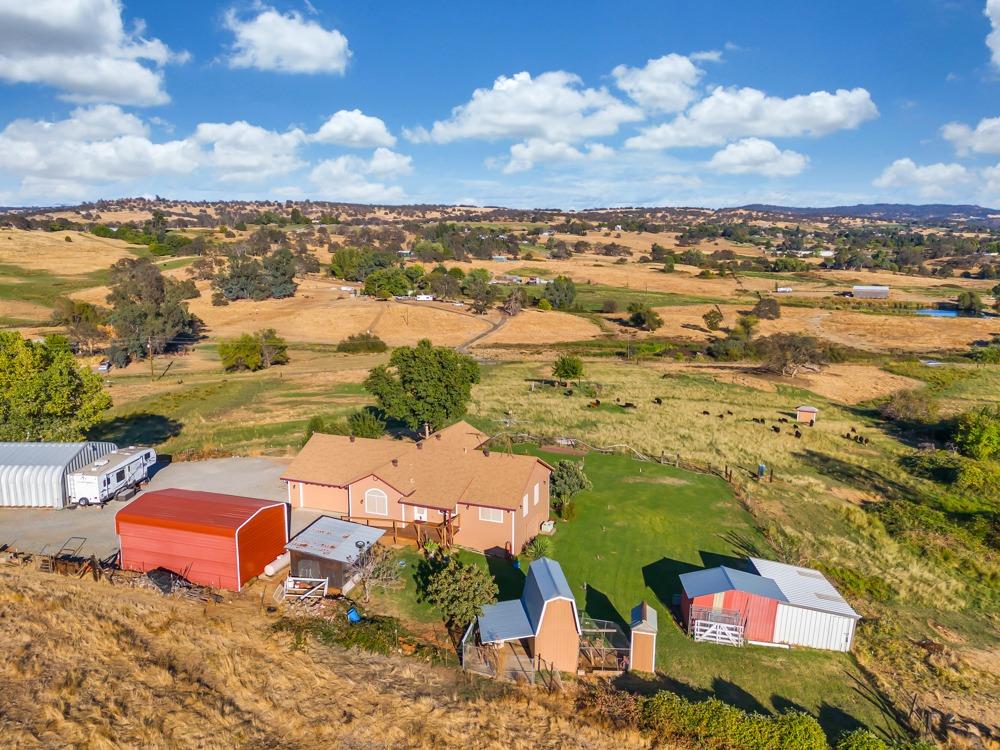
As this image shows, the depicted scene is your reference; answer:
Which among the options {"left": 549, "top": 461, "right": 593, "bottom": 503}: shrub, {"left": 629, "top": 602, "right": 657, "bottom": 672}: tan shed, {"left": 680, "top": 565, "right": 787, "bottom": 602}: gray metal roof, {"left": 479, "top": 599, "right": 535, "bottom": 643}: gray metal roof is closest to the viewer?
{"left": 479, "top": 599, "right": 535, "bottom": 643}: gray metal roof

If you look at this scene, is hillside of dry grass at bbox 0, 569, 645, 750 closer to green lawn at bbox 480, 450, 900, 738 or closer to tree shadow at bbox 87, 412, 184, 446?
green lawn at bbox 480, 450, 900, 738

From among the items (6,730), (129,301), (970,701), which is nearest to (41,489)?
(6,730)

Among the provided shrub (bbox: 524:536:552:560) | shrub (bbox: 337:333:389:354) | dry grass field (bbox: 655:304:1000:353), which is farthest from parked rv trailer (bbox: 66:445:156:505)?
dry grass field (bbox: 655:304:1000:353)

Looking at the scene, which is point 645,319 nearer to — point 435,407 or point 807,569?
point 435,407

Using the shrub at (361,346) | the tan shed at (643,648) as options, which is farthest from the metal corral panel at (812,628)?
the shrub at (361,346)

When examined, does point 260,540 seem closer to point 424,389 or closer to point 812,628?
point 424,389

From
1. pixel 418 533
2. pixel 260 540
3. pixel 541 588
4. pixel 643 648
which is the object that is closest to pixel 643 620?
pixel 643 648
